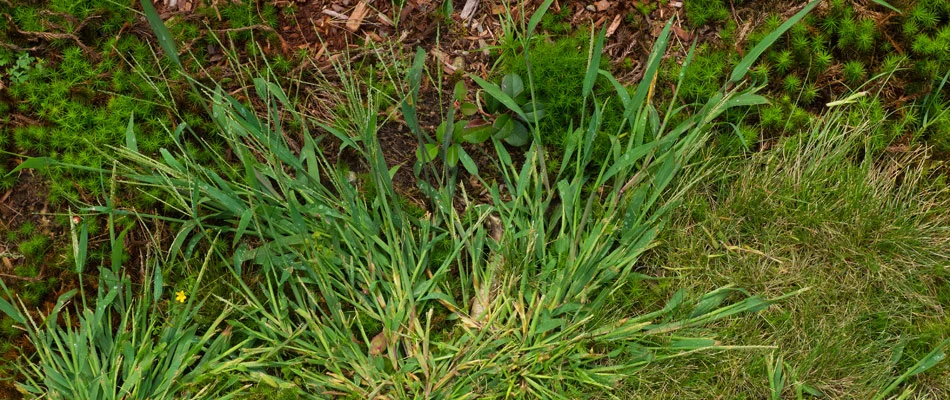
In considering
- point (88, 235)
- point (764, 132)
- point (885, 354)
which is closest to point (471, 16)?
point (764, 132)

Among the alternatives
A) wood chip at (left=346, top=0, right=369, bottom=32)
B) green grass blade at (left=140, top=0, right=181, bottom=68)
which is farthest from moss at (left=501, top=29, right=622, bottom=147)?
green grass blade at (left=140, top=0, right=181, bottom=68)

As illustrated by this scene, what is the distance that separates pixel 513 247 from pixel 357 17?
42.2 inches

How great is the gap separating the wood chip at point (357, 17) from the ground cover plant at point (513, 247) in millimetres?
188

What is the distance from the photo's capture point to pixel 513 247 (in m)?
2.32

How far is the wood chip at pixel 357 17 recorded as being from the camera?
8.76 feet

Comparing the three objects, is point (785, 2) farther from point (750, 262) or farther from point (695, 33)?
point (750, 262)

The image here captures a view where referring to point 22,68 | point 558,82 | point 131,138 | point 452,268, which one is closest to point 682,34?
point 558,82

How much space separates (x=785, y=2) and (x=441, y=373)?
72.2 inches

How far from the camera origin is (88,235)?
249 cm

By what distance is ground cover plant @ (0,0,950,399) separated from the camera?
2.28 m

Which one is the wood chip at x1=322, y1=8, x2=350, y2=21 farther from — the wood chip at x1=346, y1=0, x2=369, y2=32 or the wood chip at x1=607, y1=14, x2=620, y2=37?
the wood chip at x1=607, y1=14, x2=620, y2=37

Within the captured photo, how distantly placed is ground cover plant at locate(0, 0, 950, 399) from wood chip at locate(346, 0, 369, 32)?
0.19 meters

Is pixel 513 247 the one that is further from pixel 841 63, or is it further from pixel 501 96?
pixel 841 63

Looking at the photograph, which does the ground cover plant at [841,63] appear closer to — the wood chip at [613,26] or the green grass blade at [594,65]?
the wood chip at [613,26]
